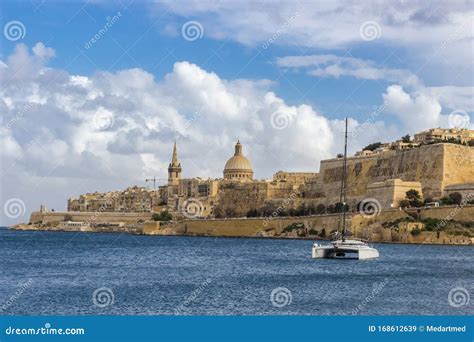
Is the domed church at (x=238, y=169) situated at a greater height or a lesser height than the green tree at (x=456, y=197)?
greater

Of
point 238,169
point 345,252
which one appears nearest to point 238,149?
point 238,169

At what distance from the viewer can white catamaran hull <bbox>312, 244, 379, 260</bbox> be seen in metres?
27.9

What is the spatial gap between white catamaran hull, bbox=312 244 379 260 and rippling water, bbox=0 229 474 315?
351 millimetres

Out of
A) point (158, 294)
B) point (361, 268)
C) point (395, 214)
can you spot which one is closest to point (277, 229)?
point (395, 214)

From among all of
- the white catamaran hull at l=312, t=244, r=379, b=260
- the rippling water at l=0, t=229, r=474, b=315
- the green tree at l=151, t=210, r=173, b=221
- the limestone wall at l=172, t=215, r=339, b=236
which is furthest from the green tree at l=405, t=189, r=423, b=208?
the green tree at l=151, t=210, r=173, b=221

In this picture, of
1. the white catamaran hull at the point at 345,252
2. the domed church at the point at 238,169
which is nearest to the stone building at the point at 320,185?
the domed church at the point at 238,169

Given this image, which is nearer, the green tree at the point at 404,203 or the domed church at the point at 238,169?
the green tree at the point at 404,203

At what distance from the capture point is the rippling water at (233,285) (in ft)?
49.8

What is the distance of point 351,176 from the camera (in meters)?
56.7

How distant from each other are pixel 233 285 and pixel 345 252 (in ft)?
32.5

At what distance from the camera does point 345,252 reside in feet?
92.8

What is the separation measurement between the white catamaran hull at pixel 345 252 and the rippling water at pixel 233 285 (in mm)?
351

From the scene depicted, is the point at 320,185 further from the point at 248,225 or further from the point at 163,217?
the point at 163,217

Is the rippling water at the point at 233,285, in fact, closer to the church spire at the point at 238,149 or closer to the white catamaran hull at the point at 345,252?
the white catamaran hull at the point at 345,252
